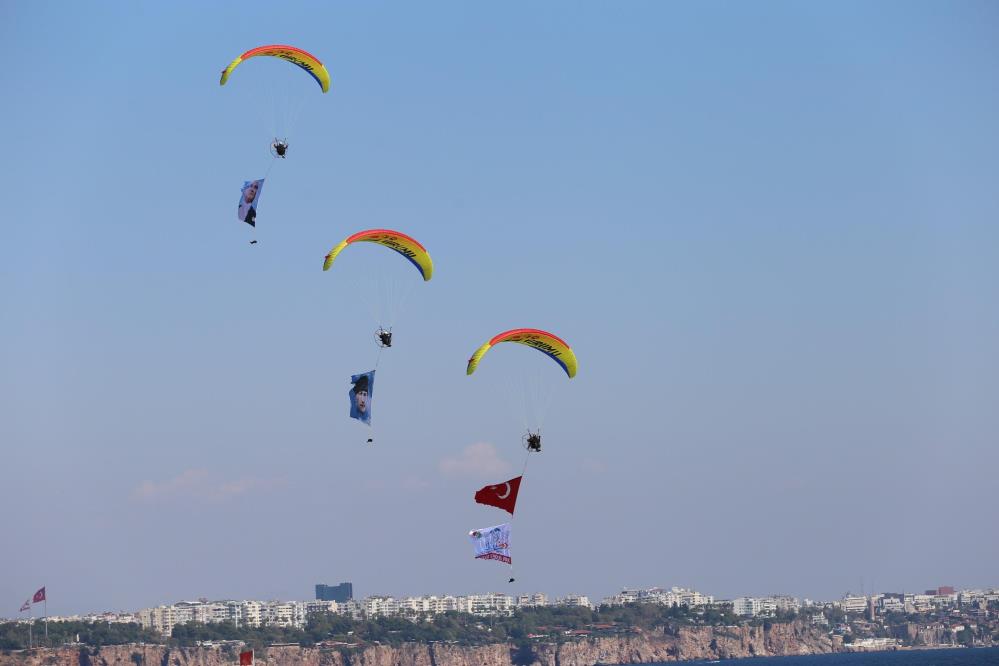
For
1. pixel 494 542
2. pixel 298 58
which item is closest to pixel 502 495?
pixel 494 542

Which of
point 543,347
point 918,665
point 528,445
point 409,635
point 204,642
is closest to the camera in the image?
point 528,445

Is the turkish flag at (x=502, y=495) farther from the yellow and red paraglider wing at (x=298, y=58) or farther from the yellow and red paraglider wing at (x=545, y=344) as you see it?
the yellow and red paraglider wing at (x=298, y=58)

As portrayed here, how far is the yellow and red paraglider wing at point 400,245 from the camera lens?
53.9 meters

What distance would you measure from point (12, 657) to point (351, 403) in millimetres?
112508

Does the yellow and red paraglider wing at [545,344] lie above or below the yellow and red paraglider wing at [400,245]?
below

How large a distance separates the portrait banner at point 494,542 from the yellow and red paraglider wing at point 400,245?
877 cm

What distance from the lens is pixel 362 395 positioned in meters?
56.0

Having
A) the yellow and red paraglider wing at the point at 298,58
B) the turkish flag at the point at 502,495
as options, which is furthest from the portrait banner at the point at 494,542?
the yellow and red paraglider wing at the point at 298,58

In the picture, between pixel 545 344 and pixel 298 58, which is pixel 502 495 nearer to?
pixel 545 344

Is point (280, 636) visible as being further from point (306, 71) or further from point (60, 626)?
point (306, 71)

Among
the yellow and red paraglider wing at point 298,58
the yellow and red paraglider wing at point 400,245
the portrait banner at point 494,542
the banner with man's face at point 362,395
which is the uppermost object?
the yellow and red paraglider wing at point 298,58

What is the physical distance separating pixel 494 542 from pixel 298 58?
716 inches

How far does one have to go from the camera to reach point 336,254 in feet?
172

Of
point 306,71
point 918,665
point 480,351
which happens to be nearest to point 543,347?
point 480,351
